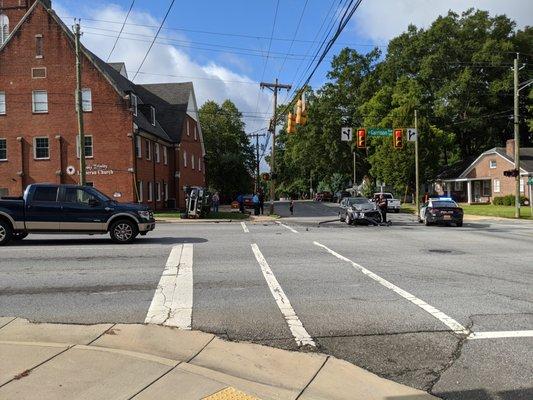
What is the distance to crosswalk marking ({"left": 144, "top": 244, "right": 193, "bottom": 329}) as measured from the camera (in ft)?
22.6

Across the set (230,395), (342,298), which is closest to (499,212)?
(342,298)

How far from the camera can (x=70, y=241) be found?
53.3ft

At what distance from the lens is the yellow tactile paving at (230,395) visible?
4234 mm

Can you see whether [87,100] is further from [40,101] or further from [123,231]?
[123,231]

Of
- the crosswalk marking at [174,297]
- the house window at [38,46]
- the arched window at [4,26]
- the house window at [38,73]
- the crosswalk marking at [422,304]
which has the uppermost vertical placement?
the arched window at [4,26]

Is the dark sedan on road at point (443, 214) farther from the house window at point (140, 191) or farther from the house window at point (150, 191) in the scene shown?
the house window at point (150, 191)

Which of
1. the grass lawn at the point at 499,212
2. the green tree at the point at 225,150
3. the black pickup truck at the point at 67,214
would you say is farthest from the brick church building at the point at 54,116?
the green tree at the point at 225,150

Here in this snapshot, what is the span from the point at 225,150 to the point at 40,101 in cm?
3491

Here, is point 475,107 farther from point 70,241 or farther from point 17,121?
point 70,241

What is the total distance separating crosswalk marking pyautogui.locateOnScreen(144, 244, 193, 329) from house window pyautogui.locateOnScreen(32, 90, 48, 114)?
28.1m

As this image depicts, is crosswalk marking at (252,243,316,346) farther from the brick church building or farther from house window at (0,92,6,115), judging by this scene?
house window at (0,92,6,115)

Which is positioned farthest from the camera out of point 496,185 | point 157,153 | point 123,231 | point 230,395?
point 496,185

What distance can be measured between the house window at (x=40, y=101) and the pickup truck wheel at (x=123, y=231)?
23.8 meters

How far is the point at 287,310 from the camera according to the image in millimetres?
7406
